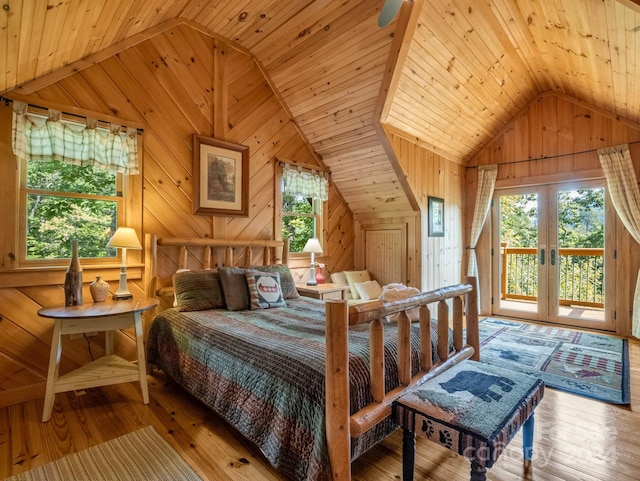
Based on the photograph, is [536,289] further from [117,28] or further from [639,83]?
[117,28]

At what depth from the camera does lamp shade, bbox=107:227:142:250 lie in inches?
101

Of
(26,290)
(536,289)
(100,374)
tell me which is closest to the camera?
(100,374)

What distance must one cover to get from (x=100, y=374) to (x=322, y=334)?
162 centimetres

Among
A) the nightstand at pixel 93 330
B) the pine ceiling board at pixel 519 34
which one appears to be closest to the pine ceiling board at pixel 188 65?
the nightstand at pixel 93 330

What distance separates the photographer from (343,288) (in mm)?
3949

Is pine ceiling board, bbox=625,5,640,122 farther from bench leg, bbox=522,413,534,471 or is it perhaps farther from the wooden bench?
bench leg, bbox=522,413,534,471

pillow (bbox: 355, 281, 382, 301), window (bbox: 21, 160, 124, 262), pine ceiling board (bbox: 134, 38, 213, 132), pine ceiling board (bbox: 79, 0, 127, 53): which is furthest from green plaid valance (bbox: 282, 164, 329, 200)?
pine ceiling board (bbox: 79, 0, 127, 53)

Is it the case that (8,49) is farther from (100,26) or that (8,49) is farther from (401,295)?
(401,295)

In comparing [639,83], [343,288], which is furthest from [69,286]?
[639,83]

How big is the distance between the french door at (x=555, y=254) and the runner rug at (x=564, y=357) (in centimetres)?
51

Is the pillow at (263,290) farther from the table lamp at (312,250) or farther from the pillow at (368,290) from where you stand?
the pillow at (368,290)

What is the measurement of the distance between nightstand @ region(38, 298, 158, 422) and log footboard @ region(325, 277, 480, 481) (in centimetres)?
167

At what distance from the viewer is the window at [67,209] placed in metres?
2.52

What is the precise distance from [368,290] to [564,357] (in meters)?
2.21
